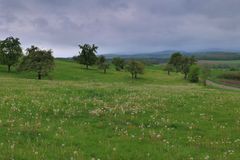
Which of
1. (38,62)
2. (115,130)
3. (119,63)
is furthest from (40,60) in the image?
(115,130)

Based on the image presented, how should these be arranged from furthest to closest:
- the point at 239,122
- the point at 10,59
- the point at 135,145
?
the point at 10,59, the point at 239,122, the point at 135,145

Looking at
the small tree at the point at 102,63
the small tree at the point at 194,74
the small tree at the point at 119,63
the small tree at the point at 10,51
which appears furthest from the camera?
the small tree at the point at 119,63

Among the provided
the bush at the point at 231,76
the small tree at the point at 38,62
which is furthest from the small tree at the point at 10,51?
the bush at the point at 231,76

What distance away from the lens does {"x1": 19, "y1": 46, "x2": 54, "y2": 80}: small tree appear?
336 feet

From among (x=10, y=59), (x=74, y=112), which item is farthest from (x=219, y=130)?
(x=10, y=59)

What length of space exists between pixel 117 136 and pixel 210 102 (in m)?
12.7

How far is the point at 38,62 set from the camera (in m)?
103

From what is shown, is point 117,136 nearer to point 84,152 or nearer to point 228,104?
point 84,152

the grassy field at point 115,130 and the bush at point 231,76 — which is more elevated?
the grassy field at point 115,130

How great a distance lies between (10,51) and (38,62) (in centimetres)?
1440

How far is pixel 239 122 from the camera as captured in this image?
18.5 m

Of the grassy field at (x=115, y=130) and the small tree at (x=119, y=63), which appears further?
the small tree at (x=119, y=63)

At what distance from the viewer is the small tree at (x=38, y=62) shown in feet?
336

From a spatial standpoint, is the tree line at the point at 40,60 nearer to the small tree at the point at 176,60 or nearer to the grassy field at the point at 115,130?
the small tree at the point at 176,60
